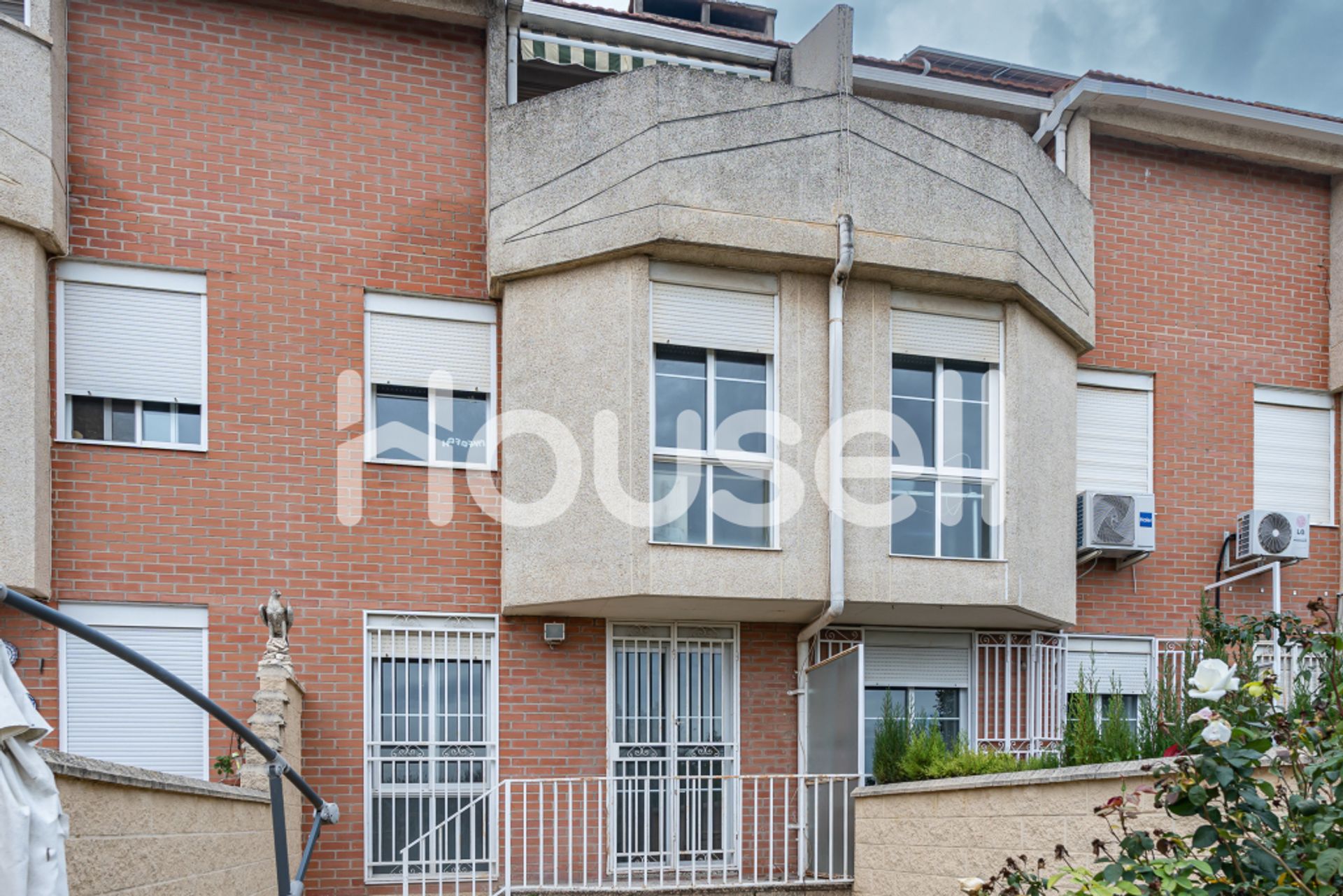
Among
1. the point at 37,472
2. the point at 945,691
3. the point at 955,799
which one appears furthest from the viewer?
the point at 945,691

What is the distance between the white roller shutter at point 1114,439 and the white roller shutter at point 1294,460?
137 cm

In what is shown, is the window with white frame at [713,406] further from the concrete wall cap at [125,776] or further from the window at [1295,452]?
the window at [1295,452]

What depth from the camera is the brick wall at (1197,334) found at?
12.7 meters

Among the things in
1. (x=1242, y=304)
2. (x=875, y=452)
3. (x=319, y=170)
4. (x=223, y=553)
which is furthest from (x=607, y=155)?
(x=1242, y=304)

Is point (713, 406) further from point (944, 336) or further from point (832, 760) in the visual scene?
point (832, 760)

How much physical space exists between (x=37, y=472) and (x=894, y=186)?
7.29 metres

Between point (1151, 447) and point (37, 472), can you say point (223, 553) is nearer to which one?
point (37, 472)

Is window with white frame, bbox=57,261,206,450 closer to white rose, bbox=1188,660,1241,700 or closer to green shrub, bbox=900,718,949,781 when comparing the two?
green shrub, bbox=900,718,949,781

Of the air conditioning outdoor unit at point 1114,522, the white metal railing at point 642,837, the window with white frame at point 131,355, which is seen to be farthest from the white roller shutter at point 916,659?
the window with white frame at point 131,355

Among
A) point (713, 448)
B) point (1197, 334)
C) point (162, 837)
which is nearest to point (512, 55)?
point (713, 448)

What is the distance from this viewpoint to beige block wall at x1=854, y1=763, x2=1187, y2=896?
21.3 ft

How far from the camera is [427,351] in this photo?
1088 cm

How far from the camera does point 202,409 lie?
1029 cm

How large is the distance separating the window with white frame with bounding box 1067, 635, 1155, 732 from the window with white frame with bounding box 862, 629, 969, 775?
117 centimetres
